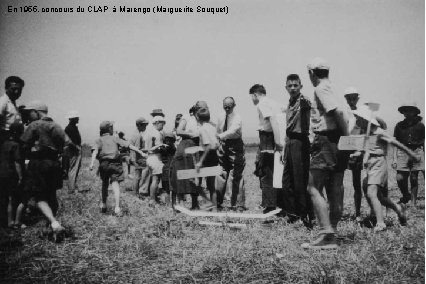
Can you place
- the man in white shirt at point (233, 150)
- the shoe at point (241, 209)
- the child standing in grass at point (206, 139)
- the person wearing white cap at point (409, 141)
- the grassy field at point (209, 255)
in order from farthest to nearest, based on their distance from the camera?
the man in white shirt at point (233, 150), the shoe at point (241, 209), the person wearing white cap at point (409, 141), the child standing in grass at point (206, 139), the grassy field at point (209, 255)

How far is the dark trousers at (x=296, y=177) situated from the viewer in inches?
182

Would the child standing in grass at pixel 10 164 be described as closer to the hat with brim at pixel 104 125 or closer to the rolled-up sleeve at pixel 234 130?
the hat with brim at pixel 104 125

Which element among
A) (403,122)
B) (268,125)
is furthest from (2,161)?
(403,122)

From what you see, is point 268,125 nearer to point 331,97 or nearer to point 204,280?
point 331,97

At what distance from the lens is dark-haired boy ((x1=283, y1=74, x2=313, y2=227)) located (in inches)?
180

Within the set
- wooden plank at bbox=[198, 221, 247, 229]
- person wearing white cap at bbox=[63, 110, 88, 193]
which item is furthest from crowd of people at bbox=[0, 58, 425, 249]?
person wearing white cap at bbox=[63, 110, 88, 193]

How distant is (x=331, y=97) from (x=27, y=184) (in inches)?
145

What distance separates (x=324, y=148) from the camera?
366 cm

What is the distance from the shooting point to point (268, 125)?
209 inches

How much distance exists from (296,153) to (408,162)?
3071 mm

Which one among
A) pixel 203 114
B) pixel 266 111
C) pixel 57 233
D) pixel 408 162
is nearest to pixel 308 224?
pixel 266 111

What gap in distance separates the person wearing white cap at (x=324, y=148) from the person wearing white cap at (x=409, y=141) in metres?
2.60

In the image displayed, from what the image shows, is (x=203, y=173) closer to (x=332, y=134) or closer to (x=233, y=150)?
(x=233, y=150)

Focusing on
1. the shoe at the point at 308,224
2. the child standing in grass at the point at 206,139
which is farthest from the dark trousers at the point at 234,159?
the shoe at the point at 308,224
